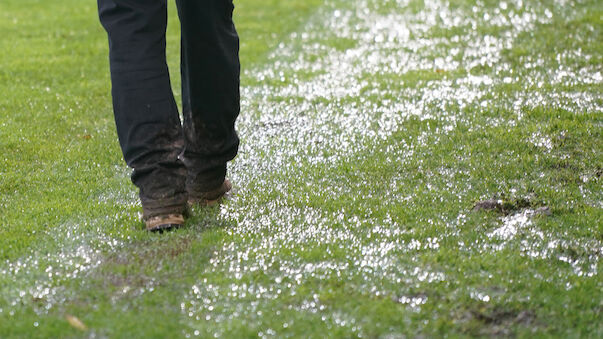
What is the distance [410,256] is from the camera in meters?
2.74

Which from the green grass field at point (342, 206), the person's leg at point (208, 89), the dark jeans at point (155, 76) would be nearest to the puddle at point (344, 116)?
the green grass field at point (342, 206)

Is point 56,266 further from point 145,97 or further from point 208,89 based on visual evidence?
point 208,89

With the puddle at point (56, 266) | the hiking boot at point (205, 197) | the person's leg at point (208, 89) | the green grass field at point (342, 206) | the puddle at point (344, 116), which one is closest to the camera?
the green grass field at point (342, 206)

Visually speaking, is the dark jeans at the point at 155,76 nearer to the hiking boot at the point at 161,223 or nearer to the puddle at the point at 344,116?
the hiking boot at the point at 161,223

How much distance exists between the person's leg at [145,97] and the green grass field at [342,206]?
188 mm

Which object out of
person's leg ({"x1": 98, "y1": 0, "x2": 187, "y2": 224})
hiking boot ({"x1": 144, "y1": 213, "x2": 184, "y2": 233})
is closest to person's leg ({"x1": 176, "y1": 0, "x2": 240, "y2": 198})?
person's leg ({"x1": 98, "y1": 0, "x2": 187, "y2": 224})

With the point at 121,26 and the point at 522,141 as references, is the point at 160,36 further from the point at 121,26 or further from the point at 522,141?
the point at 522,141

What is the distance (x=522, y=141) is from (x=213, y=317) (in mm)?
2130

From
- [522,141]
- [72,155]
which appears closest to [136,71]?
[72,155]

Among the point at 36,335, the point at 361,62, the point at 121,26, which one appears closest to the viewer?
the point at 36,335

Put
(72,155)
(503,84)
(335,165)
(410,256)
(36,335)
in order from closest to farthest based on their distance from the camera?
(36,335)
(410,256)
(335,165)
(72,155)
(503,84)

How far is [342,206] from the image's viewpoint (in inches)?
127

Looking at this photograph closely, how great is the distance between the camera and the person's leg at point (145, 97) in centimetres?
295

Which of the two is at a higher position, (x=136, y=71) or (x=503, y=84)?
(x=136, y=71)
